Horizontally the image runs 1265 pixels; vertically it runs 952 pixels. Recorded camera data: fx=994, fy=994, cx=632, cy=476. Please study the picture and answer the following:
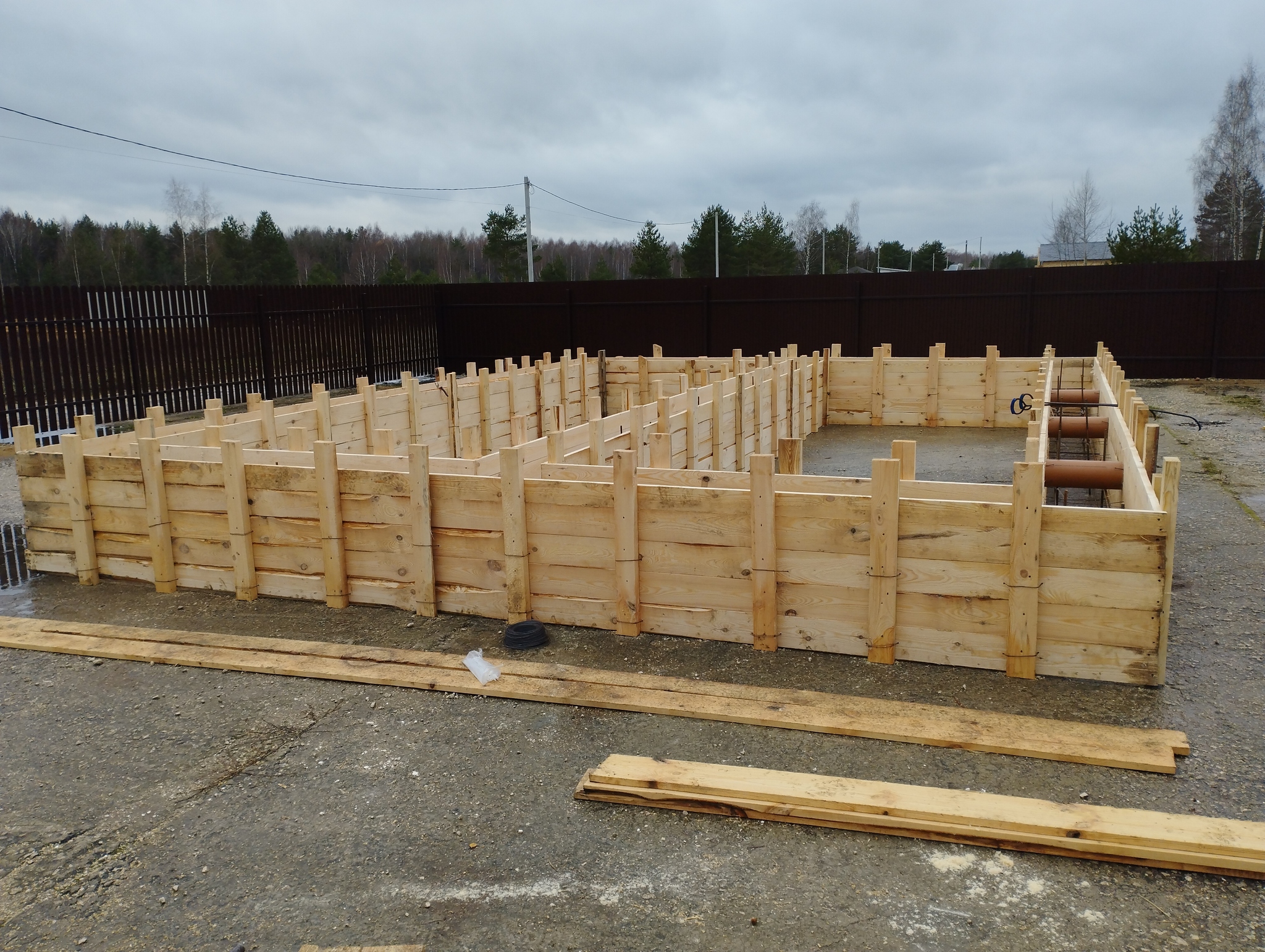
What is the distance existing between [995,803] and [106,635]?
6191 mm

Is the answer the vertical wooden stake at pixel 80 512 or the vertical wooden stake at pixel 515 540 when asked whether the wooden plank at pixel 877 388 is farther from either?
the vertical wooden stake at pixel 80 512

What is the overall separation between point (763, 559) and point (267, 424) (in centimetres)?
591

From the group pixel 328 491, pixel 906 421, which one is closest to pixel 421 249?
pixel 906 421

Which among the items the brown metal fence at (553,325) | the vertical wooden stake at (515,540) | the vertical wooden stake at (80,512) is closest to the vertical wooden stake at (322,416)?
the vertical wooden stake at (80,512)

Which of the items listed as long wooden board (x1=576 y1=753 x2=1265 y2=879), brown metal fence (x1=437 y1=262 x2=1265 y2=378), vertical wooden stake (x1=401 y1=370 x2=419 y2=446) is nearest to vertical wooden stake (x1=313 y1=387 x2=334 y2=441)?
vertical wooden stake (x1=401 y1=370 x2=419 y2=446)

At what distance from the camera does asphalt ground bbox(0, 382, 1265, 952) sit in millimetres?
4055

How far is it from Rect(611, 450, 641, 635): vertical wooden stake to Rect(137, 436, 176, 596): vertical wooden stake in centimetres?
395

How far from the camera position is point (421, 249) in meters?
91.1

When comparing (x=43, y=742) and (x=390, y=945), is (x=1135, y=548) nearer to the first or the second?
(x=390, y=945)

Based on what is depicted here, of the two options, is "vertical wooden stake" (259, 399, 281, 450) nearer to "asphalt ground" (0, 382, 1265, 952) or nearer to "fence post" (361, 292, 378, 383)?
"asphalt ground" (0, 382, 1265, 952)

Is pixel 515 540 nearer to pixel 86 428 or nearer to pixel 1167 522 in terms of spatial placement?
pixel 1167 522

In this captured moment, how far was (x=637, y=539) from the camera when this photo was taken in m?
6.94

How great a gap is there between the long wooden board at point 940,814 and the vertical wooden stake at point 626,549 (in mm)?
1884

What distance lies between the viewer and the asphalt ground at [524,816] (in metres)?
4.05
